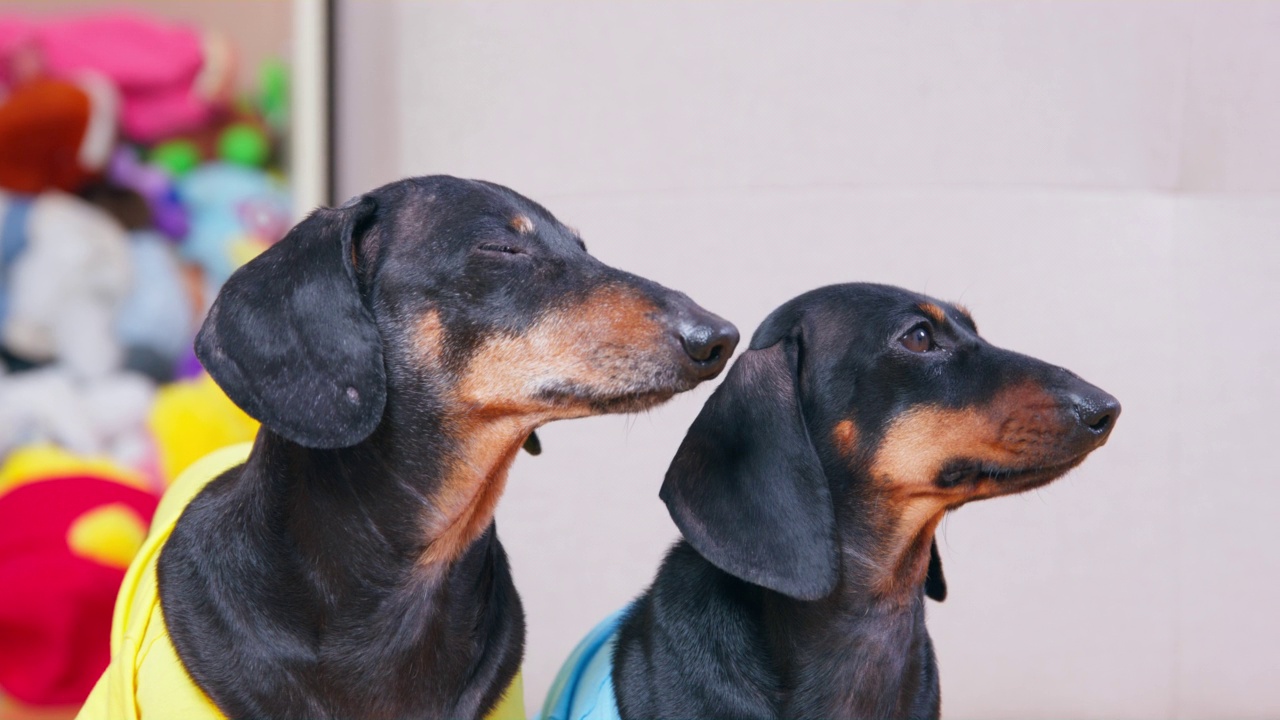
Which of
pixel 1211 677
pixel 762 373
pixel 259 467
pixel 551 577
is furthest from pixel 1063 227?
pixel 259 467

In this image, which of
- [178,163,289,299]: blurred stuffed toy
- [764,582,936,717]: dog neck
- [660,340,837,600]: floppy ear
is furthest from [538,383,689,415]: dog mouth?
[178,163,289,299]: blurred stuffed toy

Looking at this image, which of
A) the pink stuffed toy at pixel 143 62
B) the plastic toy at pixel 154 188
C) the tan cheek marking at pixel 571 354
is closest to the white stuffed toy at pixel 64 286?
the plastic toy at pixel 154 188

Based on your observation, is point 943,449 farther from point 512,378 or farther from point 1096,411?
point 512,378

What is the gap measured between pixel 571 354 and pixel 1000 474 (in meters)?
0.76

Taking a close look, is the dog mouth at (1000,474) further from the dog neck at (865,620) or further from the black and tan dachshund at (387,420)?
the black and tan dachshund at (387,420)

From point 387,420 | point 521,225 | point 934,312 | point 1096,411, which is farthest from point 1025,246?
point 387,420

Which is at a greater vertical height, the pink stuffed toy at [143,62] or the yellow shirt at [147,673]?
the pink stuffed toy at [143,62]

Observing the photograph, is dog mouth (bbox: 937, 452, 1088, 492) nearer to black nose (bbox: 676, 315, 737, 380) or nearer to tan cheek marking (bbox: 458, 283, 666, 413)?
black nose (bbox: 676, 315, 737, 380)

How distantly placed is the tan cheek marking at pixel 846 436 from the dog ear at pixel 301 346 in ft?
2.62

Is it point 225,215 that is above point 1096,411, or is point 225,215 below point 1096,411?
below

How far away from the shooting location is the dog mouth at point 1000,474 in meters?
1.98

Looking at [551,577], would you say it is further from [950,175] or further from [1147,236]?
[1147,236]

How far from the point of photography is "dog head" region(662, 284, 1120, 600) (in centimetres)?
198

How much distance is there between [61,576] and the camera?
286 cm
